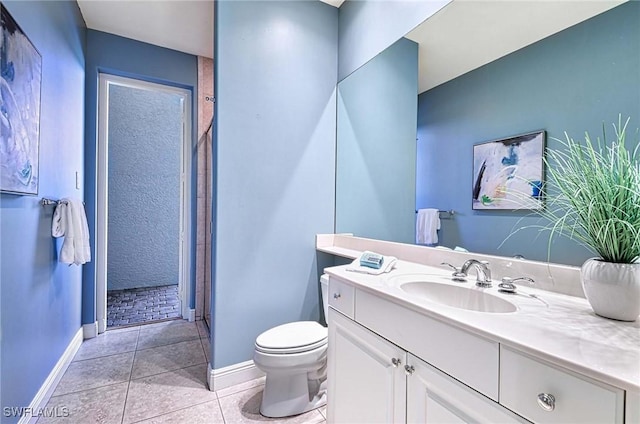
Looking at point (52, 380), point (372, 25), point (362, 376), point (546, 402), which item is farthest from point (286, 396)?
point (372, 25)

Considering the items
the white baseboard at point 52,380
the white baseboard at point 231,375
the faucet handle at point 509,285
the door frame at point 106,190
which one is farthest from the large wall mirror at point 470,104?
the white baseboard at point 52,380

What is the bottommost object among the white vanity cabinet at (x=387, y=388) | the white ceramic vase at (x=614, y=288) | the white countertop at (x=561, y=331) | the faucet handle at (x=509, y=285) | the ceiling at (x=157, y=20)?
the white vanity cabinet at (x=387, y=388)

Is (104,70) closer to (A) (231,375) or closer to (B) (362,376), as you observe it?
(A) (231,375)

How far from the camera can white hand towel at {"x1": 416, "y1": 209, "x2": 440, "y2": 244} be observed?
5.15ft

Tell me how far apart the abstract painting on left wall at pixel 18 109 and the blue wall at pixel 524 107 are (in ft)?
6.35

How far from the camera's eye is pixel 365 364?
1133 mm

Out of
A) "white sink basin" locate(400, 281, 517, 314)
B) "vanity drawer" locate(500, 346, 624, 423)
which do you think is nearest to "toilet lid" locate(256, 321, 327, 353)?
"white sink basin" locate(400, 281, 517, 314)

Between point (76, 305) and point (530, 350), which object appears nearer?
point (530, 350)

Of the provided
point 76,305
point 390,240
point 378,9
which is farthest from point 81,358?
point 378,9

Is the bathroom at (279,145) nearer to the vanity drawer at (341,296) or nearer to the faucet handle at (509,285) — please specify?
the faucet handle at (509,285)

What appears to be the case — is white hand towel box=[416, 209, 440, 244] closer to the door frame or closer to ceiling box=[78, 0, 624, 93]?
ceiling box=[78, 0, 624, 93]

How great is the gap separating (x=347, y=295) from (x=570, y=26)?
1.34m

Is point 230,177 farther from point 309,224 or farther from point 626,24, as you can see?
A: point 626,24

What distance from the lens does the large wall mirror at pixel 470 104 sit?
1010 mm
